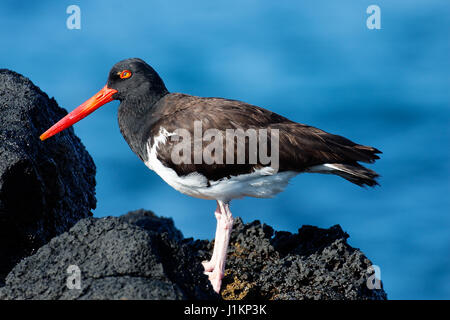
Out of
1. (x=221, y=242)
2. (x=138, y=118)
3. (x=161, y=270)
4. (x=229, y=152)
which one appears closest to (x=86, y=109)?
(x=138, y=118)

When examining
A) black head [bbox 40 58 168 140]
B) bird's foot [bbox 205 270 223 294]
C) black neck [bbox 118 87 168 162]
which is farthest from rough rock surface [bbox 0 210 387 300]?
black head [bbox 40 58 168 140]

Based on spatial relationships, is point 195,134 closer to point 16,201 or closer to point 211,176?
point 211,176

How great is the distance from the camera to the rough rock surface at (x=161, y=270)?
12.6ft

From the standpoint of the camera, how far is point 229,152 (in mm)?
5512

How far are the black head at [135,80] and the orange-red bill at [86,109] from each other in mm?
142

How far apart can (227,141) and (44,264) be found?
2077 mm

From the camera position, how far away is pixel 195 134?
217 inches

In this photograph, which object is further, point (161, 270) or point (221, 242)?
point (221, 242)

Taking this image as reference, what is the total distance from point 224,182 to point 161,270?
→ 5.86 feet

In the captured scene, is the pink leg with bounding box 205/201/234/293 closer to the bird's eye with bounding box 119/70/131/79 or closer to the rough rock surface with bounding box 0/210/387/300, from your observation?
the rough rock surface with bounding box 0/210/387/300

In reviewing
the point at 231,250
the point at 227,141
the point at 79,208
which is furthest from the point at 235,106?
the point at 79,208

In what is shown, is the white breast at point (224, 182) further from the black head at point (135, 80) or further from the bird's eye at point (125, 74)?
the bird's eye at point (125, 74)

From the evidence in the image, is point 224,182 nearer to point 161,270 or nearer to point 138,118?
point 138,118

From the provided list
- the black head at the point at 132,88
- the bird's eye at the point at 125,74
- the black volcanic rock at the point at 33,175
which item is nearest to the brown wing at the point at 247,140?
the black head at the point at 132,88
